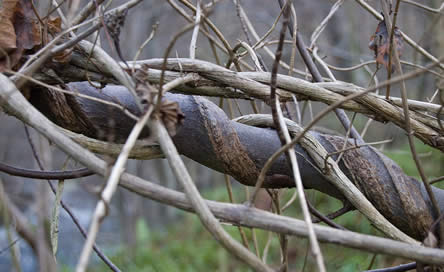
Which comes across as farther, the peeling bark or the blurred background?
the blurred background

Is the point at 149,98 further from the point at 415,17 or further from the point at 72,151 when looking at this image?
the point at 415,17

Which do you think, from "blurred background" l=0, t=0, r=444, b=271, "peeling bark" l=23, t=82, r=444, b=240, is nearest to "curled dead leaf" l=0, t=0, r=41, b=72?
"peeling bark" l=23, t=82, r=444, b=240

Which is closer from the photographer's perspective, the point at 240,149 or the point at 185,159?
the point at 240,149

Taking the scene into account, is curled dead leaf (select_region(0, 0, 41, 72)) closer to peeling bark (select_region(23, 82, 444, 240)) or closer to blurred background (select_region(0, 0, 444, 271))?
peeling bark (select_region(23, 82, 444, 240))

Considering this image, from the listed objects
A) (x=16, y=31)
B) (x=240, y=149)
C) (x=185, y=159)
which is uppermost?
(x=16, y=31)

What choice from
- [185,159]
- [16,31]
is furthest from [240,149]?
[185,159]

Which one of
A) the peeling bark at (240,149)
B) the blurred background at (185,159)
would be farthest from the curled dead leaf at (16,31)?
the blurred background at (185,159)

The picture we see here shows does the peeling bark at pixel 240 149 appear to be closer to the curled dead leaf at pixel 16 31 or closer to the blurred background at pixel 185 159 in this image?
the curled dead leaf at pixel 16 31

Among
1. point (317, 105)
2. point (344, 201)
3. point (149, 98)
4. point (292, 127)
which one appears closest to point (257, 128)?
point (292, 127)

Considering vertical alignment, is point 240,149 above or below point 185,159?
above

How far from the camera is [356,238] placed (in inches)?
21.1

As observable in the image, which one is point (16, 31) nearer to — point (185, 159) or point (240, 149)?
point (240, 149)

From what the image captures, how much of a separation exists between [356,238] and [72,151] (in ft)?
1.18

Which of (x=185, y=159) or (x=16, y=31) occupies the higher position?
(x=16, y=31)
